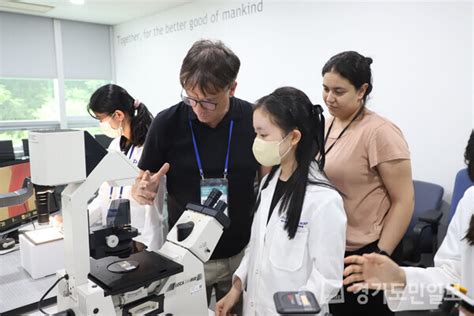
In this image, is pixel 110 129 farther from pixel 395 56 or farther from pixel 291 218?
pixel 395 56

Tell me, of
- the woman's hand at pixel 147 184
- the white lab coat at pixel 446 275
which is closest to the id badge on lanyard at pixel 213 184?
the woman's hand at pixel 147 184

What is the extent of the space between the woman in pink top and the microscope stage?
3.00 ft

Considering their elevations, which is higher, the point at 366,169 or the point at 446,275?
the point at 366,169

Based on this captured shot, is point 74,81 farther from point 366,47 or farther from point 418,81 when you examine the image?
point 418,81

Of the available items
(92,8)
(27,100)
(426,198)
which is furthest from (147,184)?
(27,100)

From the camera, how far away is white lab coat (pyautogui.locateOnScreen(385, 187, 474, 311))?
109cm

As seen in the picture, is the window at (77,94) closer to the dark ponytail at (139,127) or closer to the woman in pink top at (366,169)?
the dark ponytail at (139,127)

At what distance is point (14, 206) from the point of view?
1.97 metres

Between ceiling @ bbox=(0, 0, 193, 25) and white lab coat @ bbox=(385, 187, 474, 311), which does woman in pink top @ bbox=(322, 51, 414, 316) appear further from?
ceiling @ bbox=(0, 0, 193, 25)

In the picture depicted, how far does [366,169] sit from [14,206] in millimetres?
1849

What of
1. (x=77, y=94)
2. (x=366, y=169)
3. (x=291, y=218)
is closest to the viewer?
(x=291, y=218)

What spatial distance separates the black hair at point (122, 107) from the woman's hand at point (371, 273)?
4.43 feet

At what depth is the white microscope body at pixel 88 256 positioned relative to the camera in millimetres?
Result: 847

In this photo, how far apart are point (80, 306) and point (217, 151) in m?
0.74
